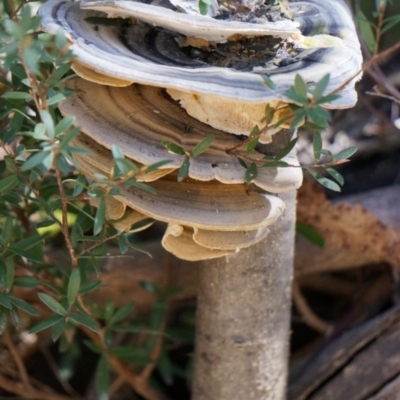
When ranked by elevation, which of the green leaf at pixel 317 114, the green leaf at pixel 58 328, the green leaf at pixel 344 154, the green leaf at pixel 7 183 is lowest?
the green leaf at pixel 58 328

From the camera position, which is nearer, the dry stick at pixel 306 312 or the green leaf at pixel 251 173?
the green leaf at pixel 251 173

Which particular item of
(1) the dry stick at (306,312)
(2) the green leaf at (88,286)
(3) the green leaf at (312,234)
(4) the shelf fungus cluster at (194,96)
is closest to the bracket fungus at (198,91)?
(4) the shelf fungus cluster at (194,96)

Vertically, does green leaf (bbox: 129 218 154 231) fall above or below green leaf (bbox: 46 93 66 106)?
below

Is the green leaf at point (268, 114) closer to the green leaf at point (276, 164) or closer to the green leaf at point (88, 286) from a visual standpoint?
the green leaf at point (276, 164)

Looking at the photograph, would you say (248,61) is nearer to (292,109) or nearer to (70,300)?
(292,109)

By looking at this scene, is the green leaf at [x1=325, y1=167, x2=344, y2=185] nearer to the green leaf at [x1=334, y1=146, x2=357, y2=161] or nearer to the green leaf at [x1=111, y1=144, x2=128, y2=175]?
the green leaf at [x1=334, y1=146, x2=357, y2=161]

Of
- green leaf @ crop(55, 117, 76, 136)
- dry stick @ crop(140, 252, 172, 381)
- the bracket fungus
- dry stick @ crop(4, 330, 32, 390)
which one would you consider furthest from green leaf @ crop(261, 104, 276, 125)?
dry stick @ crop(4, 330, 32, 390)

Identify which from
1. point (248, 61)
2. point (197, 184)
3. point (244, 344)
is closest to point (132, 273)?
point (244, 344)
